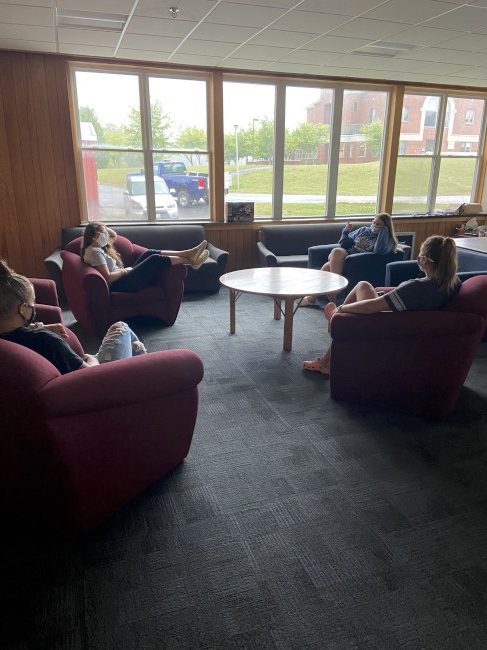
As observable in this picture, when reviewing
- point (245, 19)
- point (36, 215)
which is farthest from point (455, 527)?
point (36, 215)

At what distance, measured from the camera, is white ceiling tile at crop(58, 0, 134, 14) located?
3.27m

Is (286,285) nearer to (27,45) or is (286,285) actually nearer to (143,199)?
(143,199)

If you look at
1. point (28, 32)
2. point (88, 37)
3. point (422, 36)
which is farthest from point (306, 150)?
point (28, 32)

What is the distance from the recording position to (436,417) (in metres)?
2.62

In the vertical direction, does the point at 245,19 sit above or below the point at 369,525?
above

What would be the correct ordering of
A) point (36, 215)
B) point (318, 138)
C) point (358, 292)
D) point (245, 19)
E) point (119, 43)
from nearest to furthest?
point (358, 292), point (245, 19), point (119, 43), point (36, 215), point (318, 138)

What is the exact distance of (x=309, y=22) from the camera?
3.71 m

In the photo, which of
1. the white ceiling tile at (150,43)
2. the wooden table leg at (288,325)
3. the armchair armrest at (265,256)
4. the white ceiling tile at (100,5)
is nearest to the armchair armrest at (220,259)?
the armchair armrest at (265,256)

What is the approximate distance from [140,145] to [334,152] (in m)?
2.71

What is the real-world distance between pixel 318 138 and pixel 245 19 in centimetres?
292

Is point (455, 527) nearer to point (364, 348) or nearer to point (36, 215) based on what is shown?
point (364, 348)

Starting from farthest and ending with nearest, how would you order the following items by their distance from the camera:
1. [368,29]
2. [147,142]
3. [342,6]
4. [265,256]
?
[147,142] < [265,256] < [368,29] < [342,6]

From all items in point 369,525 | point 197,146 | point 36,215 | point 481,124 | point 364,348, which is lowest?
point 369,525

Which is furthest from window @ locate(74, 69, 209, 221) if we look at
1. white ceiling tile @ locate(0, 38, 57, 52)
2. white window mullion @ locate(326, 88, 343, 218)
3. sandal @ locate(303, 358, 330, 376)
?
sandal @ locate(303, 358, 330, 376)
